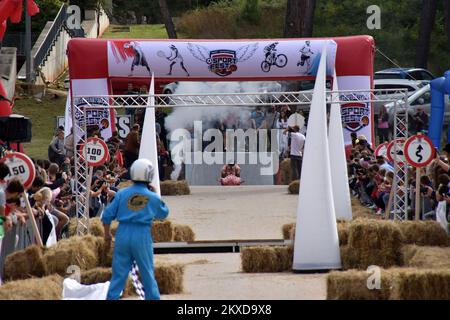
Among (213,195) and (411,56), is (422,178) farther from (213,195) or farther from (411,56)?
(411,56)

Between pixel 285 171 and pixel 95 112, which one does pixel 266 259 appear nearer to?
pixel 95 112

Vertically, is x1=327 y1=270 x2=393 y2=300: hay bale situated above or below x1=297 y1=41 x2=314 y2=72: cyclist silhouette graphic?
below

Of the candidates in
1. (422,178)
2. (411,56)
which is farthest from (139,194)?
(411,56)

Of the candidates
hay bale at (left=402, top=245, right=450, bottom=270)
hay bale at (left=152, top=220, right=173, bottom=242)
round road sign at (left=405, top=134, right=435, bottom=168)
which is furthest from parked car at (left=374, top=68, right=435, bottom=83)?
hay bale at (left=402, top=245, right=450, bottom=270)

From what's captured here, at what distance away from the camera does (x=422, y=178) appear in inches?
848

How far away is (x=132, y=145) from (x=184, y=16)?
26251 millimetres

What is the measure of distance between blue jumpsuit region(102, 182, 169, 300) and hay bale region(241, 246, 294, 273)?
4642 millimetres

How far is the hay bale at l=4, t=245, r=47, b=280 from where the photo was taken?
1556 centimetres

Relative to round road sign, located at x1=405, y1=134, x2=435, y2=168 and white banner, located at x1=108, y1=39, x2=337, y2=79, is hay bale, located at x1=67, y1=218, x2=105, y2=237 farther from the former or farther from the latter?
white banner, located at x1=108, y1=39, x2=337, y2=79

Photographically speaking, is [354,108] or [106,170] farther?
[354,108]

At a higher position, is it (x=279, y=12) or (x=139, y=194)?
(x=279, y=12)

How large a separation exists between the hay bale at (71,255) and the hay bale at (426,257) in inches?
159
